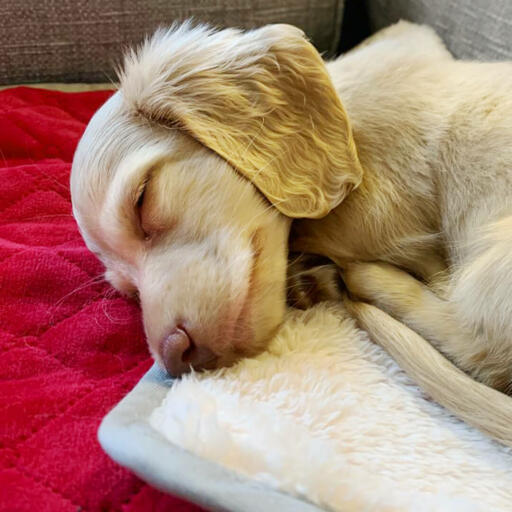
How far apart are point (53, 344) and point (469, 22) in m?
1.18

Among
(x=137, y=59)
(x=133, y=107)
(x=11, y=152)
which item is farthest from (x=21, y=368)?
(x=11, y=152)

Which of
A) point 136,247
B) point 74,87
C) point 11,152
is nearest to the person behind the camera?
point 136,247

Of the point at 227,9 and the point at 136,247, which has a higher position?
the point at 227,9

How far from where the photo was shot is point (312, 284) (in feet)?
3.76

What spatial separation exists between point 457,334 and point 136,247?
1.71 ft

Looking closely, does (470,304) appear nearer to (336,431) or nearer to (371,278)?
(371,278)

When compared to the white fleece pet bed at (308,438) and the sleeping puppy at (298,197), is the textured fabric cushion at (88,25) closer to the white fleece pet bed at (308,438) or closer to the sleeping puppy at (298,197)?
the sleeping puppy at (298,197)

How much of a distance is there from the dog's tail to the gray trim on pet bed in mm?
300

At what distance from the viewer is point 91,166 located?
1.04 meters

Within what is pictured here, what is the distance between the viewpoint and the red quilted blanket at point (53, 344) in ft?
2.56

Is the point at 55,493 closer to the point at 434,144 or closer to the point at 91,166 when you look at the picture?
the point at 91,166

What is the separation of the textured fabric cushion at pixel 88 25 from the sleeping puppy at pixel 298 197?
60 centimetres

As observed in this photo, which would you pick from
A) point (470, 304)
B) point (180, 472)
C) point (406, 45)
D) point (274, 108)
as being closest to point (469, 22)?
point (406, 45)

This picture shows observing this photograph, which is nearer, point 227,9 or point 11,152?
point 11,152
